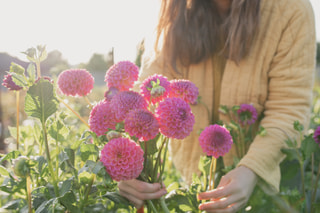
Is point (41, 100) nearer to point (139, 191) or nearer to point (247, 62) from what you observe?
point (139, 191)

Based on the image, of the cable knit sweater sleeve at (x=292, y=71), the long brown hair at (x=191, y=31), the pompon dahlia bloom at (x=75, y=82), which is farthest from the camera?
the long brown hair at (x=191, y=31)

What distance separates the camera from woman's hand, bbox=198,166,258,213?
2.07 ft

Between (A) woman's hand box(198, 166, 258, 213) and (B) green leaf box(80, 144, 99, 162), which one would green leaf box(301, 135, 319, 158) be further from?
(B) green leaf box(80, 144, 99, 162)

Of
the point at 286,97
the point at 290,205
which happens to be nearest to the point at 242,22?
the point at 286,97

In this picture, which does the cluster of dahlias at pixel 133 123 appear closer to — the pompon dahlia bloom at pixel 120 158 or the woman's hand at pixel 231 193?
the pompon dahlia bloom at pixel 120 158

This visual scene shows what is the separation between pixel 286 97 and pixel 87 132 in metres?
0.72

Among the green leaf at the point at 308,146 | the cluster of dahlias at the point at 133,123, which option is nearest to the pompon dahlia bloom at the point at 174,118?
the cluster of dahlias at the point at 133,123

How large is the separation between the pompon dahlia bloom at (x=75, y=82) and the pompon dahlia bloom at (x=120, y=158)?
0.16 meters

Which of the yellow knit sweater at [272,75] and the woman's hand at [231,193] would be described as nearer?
the woman's hand at [231,193]

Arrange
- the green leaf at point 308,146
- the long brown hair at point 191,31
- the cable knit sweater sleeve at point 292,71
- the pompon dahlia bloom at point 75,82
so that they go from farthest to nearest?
the long brown hair at point 191,31 < the cable knit sweater sleeve at point 292,71 < the green leaf at point 308,146 < the pompon dahlia bloom at point 75,82

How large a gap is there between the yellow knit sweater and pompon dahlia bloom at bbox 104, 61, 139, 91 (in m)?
0.44

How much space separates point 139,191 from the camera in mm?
576

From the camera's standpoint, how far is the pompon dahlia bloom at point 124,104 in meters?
0.49

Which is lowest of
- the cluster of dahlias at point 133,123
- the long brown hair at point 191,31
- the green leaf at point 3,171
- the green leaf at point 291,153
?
the green leaf at point 291,153
